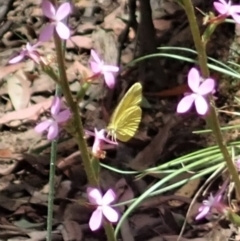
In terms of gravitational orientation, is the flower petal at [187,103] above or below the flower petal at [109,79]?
below

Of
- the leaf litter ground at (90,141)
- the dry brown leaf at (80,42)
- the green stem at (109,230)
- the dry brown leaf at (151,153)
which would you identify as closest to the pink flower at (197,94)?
the green stem at (109,230)

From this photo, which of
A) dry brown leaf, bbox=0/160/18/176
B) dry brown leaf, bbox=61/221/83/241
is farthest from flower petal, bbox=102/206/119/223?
dry brown leaf, bbox=0/160/18/176

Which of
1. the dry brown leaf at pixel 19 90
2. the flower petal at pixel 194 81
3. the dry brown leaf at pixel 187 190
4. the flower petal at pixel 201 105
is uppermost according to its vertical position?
the dry brown leaf at pixel 19 90

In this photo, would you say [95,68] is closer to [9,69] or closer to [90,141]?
[90,141]

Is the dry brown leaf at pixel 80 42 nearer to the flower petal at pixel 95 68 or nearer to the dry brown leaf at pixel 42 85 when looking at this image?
the dry brown leaf at pixel 42 85

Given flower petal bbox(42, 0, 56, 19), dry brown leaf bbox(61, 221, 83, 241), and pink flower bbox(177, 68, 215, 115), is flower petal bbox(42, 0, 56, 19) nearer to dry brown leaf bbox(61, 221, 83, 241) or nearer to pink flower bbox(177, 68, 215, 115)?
pink flower bbox(177, 68, 215, 115)
